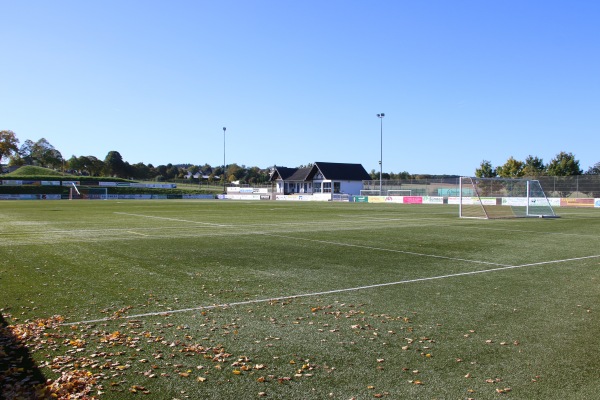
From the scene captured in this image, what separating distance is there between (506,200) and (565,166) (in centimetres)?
4159

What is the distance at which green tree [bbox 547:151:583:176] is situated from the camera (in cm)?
6906

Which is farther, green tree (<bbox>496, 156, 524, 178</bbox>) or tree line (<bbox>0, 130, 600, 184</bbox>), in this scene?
tree line (<bbox>0, 130, 600, 184</bbox>)

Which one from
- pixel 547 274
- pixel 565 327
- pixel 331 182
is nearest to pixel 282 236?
pixel 547 274

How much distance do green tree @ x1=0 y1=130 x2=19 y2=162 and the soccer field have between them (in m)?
129

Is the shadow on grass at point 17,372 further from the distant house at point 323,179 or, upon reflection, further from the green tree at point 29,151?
the green tree at point 29,151

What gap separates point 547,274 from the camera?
1062cm

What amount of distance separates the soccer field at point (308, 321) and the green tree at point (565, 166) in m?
62.7

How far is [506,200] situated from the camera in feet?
115

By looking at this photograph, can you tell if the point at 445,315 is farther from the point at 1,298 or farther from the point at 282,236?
the point at 282,236

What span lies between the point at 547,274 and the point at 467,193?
4141cm

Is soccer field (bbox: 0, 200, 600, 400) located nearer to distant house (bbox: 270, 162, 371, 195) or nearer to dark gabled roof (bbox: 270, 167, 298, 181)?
distant house (bbox: 270, 162, 371, 195)

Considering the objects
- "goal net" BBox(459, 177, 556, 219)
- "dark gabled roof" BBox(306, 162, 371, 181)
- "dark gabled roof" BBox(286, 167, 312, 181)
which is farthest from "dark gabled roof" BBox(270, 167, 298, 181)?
"goal net" BBox(459, 177, 556, 219)

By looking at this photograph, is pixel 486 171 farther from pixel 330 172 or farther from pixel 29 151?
pixel 29 151

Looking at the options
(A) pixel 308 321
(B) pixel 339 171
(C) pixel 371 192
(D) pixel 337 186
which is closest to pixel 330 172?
(B) pixel 339 171
